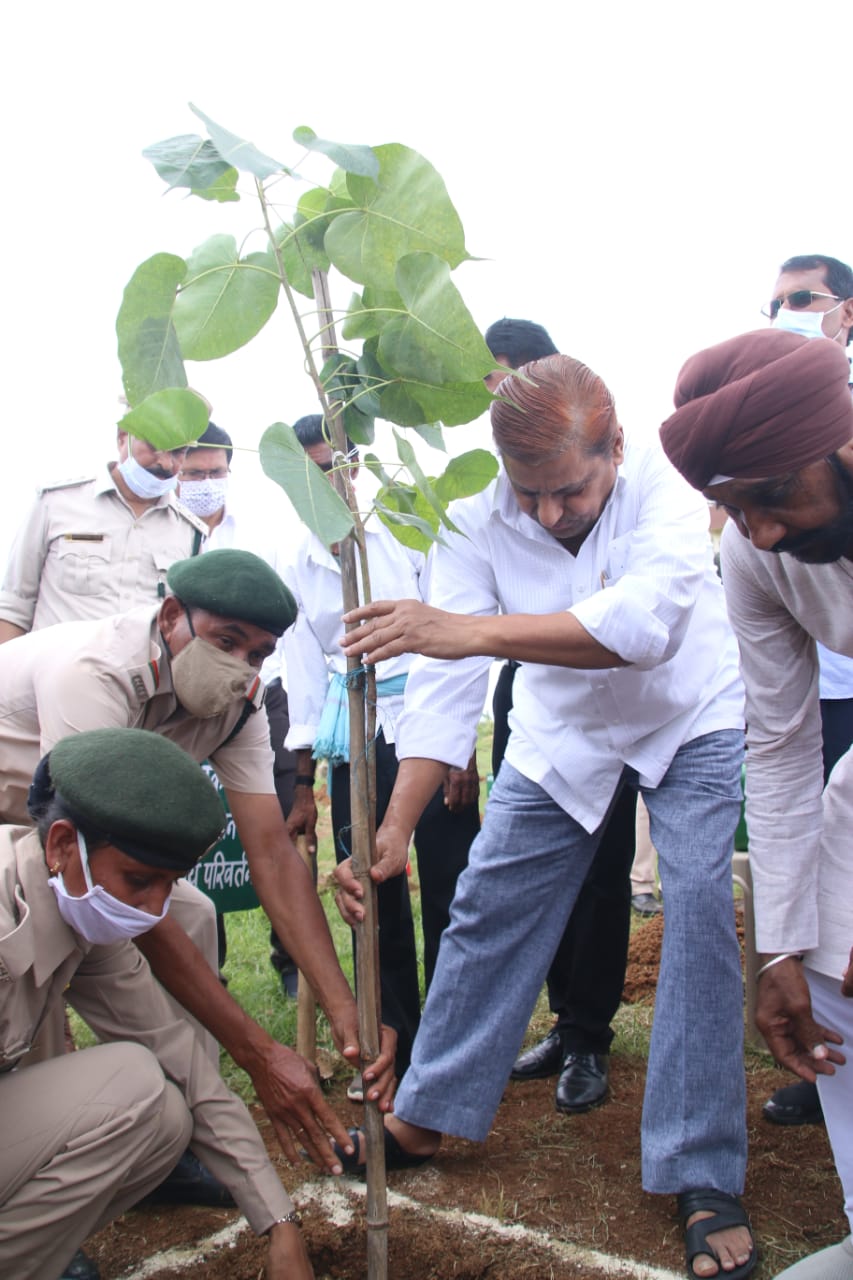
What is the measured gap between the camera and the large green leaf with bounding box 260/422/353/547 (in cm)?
186

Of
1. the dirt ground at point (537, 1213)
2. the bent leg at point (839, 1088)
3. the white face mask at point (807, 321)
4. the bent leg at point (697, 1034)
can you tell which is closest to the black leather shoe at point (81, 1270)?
the dirt ground at point (537, 1213)

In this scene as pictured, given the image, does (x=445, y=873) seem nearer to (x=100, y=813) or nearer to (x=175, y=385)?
(x=100, y=813)

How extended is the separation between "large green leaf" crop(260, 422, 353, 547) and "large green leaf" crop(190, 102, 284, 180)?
1.31 ft

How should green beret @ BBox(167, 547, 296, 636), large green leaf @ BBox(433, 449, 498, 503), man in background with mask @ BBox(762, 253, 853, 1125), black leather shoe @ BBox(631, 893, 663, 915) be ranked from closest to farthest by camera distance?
large green leaf @ BBox(433, 449, 498, 503)
green beret @ BBox(167, 547, 296, 636)
man in background with mask @ BBox(762, 253, 853, 1125)
black leather shoe @ BBox(631, 893, 663, 915)

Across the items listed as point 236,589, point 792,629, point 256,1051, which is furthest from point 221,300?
point 256,1051

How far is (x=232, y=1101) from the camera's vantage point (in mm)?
2492

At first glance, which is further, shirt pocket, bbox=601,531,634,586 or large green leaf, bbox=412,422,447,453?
shirt pocket, bbox=601,531,634,586

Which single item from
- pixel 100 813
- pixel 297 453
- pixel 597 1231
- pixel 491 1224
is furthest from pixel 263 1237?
pixel 297 453

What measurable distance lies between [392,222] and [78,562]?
7.61 ft

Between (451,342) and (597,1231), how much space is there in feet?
6.33

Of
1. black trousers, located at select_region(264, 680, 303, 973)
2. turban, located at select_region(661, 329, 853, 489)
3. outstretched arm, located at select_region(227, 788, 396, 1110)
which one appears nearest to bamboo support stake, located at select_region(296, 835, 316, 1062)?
outstretched arm, located at select_region(227, 788, 396, 1110)

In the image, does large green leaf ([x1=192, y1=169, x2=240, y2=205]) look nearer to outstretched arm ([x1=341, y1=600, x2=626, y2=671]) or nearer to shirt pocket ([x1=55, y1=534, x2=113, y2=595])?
outstretched arm ([x1=341, y1=600, x2=626, y2=671])

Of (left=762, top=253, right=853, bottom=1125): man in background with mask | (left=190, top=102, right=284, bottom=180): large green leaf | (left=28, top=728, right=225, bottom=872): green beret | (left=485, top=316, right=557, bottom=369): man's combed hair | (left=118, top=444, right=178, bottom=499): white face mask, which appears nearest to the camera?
(left=190, top=102, right=284, bottom=180): large green leaf

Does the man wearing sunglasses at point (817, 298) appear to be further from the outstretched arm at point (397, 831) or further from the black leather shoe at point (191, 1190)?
the black leather shoe at point (191, 1190)
